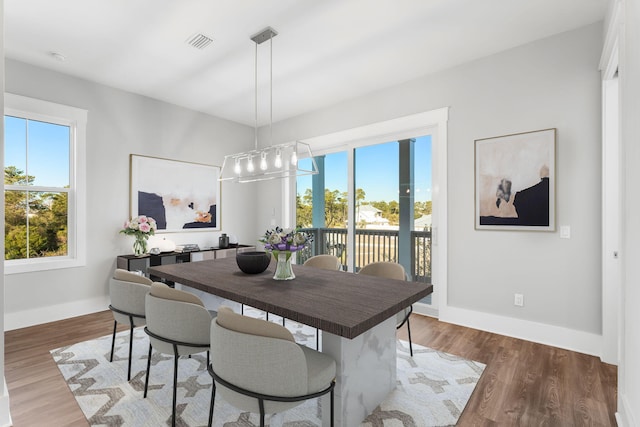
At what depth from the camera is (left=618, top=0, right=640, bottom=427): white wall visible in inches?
56.3

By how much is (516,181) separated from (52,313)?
498 centimetres

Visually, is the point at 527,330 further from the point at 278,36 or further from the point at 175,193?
the point at 175,193

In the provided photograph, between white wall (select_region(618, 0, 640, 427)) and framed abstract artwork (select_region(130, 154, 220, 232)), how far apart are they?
458 cm

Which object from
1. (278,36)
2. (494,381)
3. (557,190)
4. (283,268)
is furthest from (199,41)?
(494,381)

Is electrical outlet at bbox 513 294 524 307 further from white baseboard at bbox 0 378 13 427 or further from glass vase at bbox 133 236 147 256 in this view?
glass vase at bbox 133 236 147 256

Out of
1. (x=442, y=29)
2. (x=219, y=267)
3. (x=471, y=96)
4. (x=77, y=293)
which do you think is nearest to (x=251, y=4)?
(x=442, y=29)

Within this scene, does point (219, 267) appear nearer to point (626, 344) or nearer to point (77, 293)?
point (77, 293)

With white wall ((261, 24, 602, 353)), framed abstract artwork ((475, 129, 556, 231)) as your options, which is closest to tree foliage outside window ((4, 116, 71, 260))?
white wall ((261, 24, 602, 353))

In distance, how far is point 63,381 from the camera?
2.21 m

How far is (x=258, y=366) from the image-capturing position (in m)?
1.24

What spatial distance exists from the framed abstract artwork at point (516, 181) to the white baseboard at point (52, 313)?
441cm

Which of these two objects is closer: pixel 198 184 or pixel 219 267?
pixel 219 267

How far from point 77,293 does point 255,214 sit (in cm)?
268

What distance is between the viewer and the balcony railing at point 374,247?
3.79 metres
